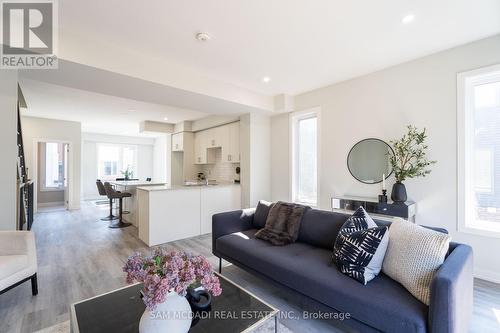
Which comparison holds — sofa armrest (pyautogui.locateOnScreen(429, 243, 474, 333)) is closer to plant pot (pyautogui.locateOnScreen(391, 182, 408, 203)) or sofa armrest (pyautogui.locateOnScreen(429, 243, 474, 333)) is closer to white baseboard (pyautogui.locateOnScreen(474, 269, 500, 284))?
plant pot (pyautogui.locateOnScreen(391, 182, 408, 203))

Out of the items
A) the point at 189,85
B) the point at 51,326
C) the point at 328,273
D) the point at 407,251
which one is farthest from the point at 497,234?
the point at 51,326

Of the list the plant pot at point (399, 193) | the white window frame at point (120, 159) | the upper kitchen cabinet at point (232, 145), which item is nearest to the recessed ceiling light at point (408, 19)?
the plant pot at point (399, 193)

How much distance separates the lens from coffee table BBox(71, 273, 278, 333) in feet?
4.25

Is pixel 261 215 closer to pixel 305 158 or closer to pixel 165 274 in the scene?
pixel 305 158

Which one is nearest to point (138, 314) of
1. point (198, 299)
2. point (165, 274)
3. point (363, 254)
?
point (198, 299)

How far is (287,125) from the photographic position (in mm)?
4621

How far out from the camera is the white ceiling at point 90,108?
167 inches

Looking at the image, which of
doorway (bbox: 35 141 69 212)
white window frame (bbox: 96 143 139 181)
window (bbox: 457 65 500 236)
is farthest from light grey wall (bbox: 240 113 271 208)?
white window frame (bbox: 96 143 139 181)

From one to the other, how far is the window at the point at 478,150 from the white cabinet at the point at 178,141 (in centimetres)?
600

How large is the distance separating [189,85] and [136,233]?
299 cm

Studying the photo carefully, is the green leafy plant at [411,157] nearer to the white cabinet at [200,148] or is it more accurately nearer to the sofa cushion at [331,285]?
the sofa cushion at [331,285]

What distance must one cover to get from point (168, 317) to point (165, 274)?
0.22 meters

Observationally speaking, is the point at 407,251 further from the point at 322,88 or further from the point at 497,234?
the point at 322,88

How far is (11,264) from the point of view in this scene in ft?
6.50
